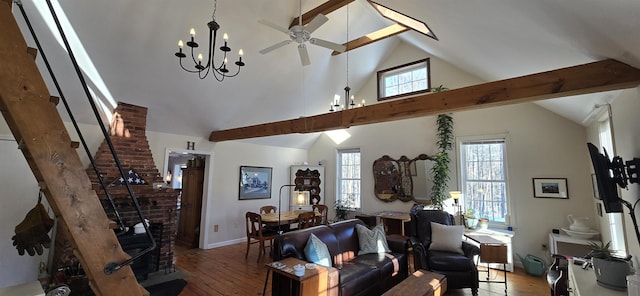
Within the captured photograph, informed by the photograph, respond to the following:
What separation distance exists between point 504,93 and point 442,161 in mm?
2828

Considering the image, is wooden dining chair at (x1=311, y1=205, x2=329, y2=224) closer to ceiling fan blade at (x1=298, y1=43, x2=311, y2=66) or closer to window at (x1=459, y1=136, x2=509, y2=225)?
window at (x1=459, y1=136, x2=509, y2=225)

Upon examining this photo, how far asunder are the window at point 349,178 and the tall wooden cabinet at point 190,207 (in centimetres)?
338

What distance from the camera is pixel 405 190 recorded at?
6.00 metres

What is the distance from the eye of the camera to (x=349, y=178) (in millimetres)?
7137

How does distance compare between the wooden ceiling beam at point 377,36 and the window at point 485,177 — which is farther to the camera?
the window at point 485,177

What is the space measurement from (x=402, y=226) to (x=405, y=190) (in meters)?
0.95

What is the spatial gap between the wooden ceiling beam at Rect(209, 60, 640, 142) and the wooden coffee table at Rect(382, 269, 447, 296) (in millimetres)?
1926

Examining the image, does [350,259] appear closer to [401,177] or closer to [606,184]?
[606,184]

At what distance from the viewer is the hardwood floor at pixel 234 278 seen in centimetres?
367

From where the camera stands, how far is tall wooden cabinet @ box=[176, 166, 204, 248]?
19.5 feet

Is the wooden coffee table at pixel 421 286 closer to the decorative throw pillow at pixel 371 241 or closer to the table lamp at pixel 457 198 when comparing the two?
the decorative throw pillow at pixel 371 241

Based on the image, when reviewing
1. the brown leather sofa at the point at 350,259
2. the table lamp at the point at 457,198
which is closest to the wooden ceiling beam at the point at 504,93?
the brown leather sofa at the point at 350,259

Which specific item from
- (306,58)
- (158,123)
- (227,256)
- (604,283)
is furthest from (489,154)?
(158,123)

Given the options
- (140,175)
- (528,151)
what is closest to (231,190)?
(140,175)
